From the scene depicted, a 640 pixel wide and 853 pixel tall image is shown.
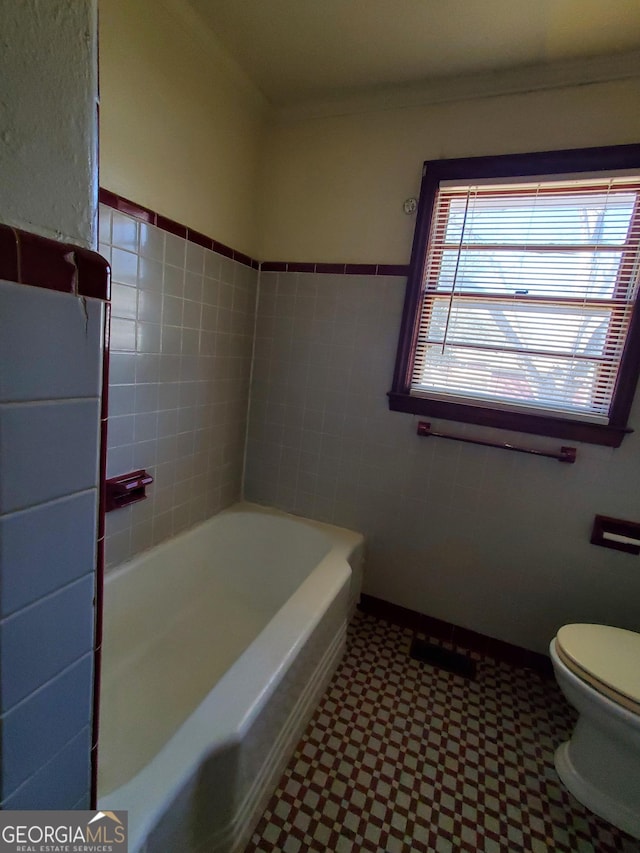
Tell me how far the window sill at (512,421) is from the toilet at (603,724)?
2.34ft

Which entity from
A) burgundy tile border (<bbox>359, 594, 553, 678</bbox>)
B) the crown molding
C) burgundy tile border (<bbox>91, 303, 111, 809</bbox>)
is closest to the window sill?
burgundy tile border (<bbox>359, 594, 553, 678</bbox>)

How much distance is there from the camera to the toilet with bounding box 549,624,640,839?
3.64ft

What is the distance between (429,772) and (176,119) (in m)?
2.42

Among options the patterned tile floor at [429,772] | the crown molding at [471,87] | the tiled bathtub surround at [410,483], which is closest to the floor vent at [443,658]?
the patterned tile floor at [429,772]

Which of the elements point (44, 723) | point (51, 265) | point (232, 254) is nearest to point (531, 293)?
point (232, 254)

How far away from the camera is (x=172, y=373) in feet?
5.21

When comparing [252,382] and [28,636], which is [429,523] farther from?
[28,636]

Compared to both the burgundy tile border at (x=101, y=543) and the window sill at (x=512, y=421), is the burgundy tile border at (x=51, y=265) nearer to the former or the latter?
the burgundy tile border at (x=101, y=543)

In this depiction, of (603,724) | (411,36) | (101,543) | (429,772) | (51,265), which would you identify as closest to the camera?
(51,265)

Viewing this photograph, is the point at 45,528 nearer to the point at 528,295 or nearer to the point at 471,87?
the point at 528,295

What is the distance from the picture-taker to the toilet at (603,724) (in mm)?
1109

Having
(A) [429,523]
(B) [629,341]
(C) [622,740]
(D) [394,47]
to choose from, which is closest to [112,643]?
(A) [429,523]

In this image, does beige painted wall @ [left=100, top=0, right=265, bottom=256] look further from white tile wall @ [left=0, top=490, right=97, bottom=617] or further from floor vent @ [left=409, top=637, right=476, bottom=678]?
floor vent @ [left=409, top=637, right=476, bottom=678]

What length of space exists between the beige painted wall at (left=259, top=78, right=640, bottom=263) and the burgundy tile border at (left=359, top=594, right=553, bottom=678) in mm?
1691
